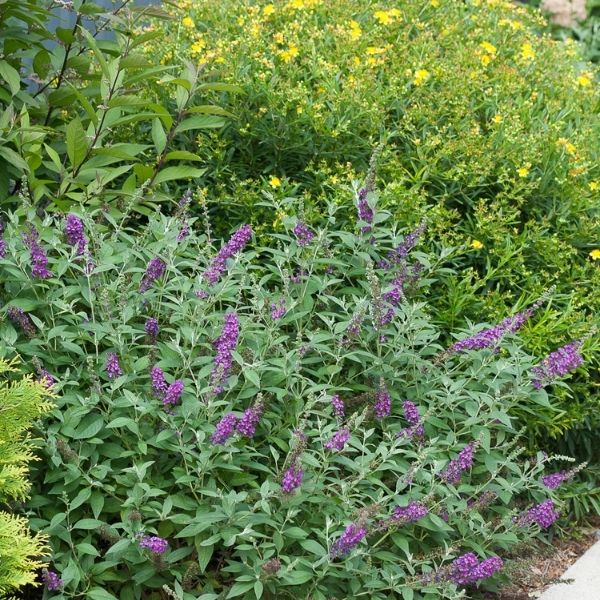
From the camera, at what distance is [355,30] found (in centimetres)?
530

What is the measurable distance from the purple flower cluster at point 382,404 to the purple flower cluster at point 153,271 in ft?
2.77

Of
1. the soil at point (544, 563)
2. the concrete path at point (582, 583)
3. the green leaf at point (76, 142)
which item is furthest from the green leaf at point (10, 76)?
the concrete path at point (582, 583)

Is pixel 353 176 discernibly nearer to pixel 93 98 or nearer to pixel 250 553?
pixel 93 98

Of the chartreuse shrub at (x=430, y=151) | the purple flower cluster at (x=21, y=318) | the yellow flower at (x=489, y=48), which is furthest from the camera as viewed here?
the yellow flower at (x=489, y=48)

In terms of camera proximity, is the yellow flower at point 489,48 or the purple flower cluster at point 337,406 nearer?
the purple flower cluster at point 337,406

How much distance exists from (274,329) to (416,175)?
1401 mm

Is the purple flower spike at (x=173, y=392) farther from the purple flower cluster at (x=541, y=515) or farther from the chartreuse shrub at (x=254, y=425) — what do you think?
the purple flower cluster at (x=541, y=515)

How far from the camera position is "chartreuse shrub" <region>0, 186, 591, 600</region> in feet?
10.5

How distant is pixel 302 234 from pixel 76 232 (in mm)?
784

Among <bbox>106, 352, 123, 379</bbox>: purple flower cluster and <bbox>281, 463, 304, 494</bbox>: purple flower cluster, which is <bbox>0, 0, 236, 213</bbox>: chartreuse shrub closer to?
<bbox>106, 352, 123, 379</bbox>: purple flower cluster

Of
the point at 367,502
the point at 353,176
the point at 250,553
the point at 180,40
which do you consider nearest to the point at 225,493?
the point at 250,553

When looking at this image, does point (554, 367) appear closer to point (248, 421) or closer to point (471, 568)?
point (471, 568)

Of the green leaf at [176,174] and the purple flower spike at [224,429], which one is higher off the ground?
the green leaf at [176,174]

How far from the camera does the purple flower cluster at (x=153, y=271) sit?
3633 mm
